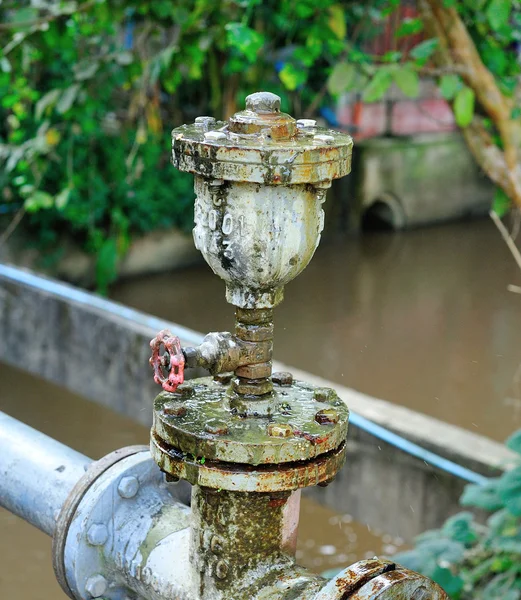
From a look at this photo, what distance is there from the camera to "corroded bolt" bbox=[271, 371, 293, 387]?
1092 mm

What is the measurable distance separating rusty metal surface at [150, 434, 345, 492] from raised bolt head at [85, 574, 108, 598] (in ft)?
0.74

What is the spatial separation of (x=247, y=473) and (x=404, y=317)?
572cm

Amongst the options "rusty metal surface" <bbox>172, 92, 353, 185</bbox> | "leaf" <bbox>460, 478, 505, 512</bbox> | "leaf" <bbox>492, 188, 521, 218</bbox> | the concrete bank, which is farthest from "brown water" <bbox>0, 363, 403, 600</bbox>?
"rusty metal surface" <bbox>172, 92, 353, 185</bbox>

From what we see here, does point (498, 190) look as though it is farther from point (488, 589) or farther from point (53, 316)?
point (53, 316)

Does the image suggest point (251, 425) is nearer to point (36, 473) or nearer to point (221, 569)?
point (221, 569)

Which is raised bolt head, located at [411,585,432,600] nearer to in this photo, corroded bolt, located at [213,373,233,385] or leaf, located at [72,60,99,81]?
corroded bolt, located at [213,373,233,385]

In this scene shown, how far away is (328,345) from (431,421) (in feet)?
8.76

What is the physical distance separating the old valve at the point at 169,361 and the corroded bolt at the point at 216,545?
17 centimetres

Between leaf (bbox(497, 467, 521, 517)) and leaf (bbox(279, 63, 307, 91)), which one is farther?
leaf (bbox(279, 63, 307, 91))

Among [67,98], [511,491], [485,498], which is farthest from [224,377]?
[67,98]

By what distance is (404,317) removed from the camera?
655cm

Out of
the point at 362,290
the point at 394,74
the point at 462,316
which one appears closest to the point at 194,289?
the point at 362,290

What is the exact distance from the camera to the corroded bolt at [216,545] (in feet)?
3.31

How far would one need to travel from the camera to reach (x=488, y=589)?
2.54m
